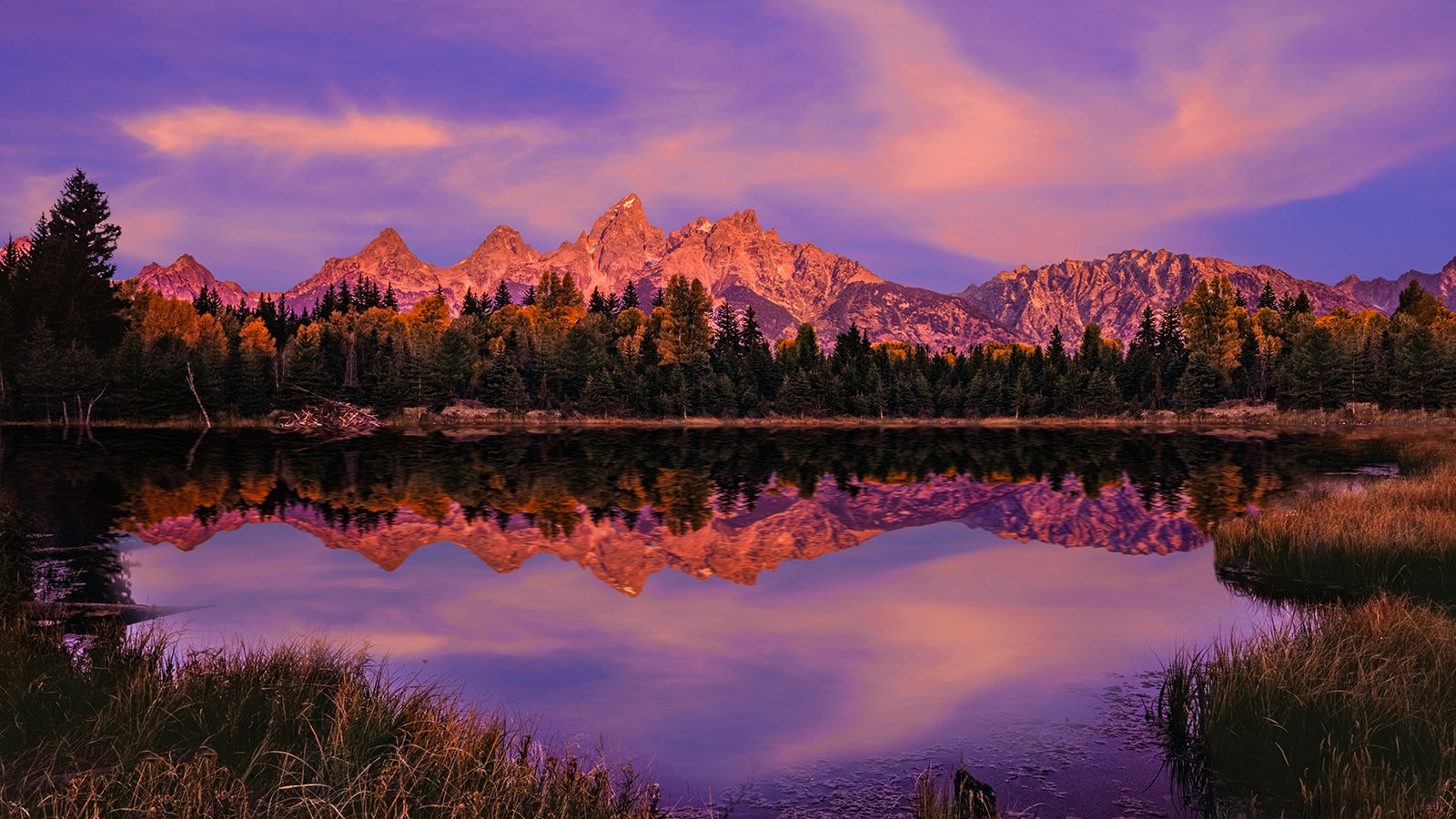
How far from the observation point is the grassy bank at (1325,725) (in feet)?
34.6

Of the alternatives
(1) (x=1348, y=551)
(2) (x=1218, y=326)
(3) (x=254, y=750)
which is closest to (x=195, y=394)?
(3) (x=254, y=750)

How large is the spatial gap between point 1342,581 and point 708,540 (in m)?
22.0

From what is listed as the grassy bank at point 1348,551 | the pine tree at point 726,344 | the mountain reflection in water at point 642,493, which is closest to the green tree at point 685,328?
the pine tree at point 726,344

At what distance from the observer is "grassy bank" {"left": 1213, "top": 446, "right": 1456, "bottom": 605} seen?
2262 centimetres

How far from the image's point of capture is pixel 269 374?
14212cm

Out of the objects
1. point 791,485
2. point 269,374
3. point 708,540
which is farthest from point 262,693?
point 269,374

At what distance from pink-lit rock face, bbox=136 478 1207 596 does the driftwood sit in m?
92.2

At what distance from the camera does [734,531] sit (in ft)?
128

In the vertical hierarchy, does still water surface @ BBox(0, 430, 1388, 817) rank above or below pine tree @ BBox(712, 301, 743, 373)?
below

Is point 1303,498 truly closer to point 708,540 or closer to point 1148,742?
point 708,540

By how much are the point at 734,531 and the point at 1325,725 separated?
91.2ft

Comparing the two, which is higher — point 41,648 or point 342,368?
point 342,368

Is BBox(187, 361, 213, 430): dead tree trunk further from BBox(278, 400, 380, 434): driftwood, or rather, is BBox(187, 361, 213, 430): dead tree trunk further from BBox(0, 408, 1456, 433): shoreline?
BBox(278, 400, 380, 434): driftwood

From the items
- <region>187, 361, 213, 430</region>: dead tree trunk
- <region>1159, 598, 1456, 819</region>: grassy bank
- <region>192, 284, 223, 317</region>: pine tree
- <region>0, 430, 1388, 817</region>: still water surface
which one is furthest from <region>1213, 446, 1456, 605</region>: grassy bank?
<region>192, 284, 223, 317</region>: pine tree
